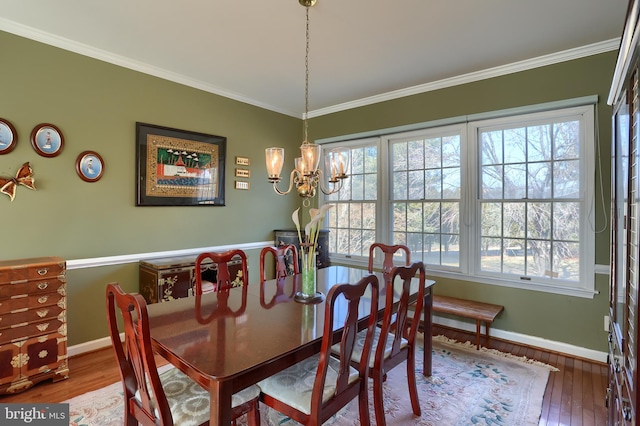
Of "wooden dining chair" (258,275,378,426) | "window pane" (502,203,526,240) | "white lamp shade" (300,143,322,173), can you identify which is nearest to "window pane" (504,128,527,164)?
"window pane" (502,203,526,240)

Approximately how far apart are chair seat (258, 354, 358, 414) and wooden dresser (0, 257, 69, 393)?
188 cm

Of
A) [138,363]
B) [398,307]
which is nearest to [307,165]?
[398,307]

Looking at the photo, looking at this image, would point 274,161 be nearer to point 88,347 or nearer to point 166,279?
point 166,279

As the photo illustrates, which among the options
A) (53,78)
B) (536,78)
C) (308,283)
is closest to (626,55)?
(308,283)

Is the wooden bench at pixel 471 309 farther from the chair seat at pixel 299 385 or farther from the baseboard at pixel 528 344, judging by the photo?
the chair seat at pixel 299 385

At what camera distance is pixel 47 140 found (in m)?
2.72

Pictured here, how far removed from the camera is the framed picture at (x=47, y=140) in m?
2.67

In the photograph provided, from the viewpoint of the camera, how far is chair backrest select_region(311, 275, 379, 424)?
1.41 metres

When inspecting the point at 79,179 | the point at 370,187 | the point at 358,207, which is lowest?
the point at 358,207

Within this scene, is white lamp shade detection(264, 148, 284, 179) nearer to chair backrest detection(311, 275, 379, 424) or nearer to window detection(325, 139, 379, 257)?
chair backrest detection(311, 275, 379, 424)

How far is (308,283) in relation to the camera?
6.96ft

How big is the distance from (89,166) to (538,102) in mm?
4169

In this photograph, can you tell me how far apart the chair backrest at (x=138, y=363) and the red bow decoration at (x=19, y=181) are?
6.32 ft

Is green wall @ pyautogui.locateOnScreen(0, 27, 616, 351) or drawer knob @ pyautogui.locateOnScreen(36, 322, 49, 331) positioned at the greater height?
green wall @ pyautogui.locateOnScreen(0, 27, 616, 351)
